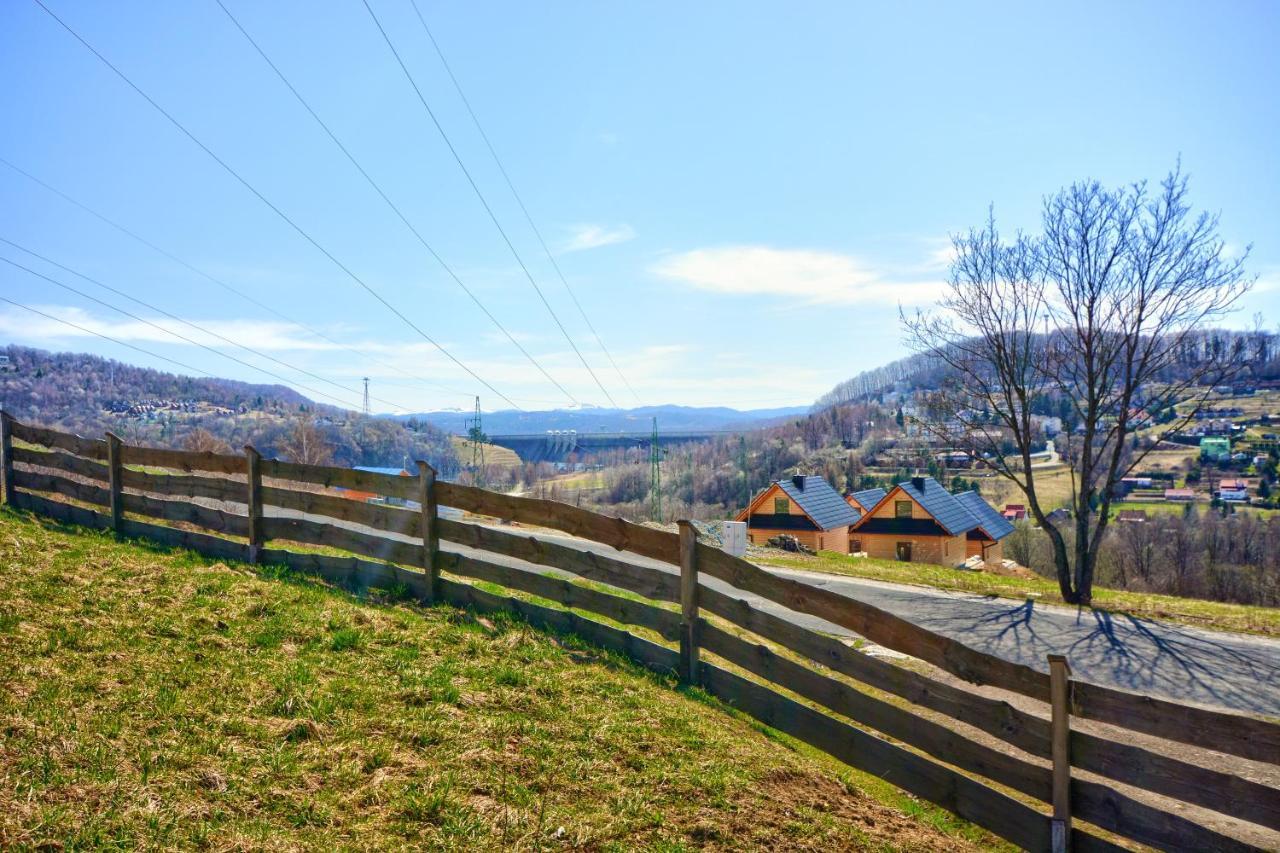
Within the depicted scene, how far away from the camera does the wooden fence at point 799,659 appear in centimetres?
465

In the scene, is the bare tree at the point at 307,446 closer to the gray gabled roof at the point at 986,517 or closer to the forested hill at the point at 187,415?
the forested hill at the point at 187,415

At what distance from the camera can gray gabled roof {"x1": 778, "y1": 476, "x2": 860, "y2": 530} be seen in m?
43.3

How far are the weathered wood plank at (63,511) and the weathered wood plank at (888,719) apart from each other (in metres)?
9.34

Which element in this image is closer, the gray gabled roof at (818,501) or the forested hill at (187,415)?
the gray gabled roof at (818,501)

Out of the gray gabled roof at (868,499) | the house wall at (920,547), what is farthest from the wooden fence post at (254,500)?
the gray gabled roof at (868,499)

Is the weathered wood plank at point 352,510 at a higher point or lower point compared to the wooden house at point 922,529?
higher

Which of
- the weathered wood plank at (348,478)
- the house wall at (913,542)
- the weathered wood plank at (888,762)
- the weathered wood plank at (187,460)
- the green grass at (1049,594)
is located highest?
the weathered wood plank at (187,460)

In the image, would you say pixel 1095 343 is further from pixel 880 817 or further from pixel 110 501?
pixel 110 501

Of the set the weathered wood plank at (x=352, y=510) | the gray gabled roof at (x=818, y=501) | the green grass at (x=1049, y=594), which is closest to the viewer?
the weathered wood plank at (x=352, y=510)

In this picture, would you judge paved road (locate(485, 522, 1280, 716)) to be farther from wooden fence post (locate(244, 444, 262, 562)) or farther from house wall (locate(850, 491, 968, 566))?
house wall (locate(850, 491, 968, 566))

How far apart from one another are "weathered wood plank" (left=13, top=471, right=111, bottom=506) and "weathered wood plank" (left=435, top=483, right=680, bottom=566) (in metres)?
6.24

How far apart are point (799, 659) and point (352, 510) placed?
5883mm

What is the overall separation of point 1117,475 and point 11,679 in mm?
20070

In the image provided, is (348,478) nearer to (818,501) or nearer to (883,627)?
(883,627)
